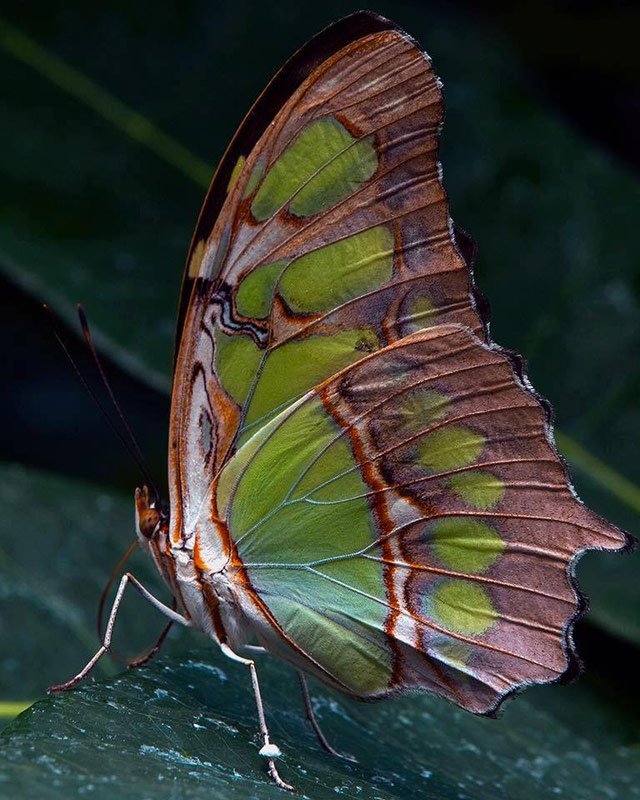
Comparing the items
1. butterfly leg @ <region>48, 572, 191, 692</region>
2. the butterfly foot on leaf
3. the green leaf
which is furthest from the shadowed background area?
the butterfly foot on leaf

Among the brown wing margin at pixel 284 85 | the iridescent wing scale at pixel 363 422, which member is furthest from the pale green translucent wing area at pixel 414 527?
the brown wing margin at pixel 284 85

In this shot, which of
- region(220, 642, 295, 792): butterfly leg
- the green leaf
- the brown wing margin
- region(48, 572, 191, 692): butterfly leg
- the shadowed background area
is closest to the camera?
the green leaf

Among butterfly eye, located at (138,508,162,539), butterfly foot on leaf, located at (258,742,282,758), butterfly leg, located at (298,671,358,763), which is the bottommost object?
butterfly leg, located at (298,671,358,763)

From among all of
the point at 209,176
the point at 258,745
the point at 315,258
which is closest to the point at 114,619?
the point at 258,745

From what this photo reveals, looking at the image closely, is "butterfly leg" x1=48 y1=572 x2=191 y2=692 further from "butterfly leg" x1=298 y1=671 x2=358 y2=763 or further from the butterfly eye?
"butterfly leg" x1=298 y1=671 x2=358 y2=763

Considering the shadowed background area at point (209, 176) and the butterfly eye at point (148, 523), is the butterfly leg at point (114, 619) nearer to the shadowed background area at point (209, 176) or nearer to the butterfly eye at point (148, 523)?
the butterfly eye at point (148, 523)

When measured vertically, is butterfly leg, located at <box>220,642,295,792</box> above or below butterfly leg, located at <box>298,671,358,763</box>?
above

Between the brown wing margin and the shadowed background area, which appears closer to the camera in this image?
the brown wing margin
